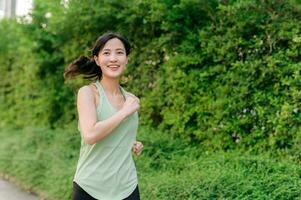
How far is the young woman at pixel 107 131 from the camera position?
2.92 meters

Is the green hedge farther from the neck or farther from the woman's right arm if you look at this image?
the woman's right arm

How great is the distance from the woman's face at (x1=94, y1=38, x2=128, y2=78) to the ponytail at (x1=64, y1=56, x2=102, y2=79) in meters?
0.17

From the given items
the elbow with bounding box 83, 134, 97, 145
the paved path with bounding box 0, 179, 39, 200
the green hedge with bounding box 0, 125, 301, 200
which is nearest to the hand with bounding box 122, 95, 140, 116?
the elbow with bounding box 83, 134, 97, 145

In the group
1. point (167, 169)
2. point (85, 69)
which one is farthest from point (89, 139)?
point (167, 169)

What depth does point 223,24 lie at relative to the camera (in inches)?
252

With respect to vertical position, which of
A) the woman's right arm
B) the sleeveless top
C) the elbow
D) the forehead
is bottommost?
the sleeveless top

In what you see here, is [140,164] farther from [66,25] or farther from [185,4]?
[66,25]

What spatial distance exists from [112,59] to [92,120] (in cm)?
40

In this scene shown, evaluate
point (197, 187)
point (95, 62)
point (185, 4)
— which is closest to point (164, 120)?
point (185, 4)

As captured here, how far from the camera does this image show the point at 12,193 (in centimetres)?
742

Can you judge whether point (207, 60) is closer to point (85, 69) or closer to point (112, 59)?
point (85, 69)

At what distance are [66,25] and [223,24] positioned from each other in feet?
11.0

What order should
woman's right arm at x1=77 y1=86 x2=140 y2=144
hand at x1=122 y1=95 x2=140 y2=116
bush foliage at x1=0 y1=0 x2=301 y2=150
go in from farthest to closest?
bush foliage at x1=0 y1=0 x2=301 y2=150 → hand at x1=122 y1=95 x2=140 y2=116 → woman's right arm at x1=77 y1=86 x2=140 y2=144

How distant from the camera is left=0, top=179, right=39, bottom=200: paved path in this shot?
7133mm
